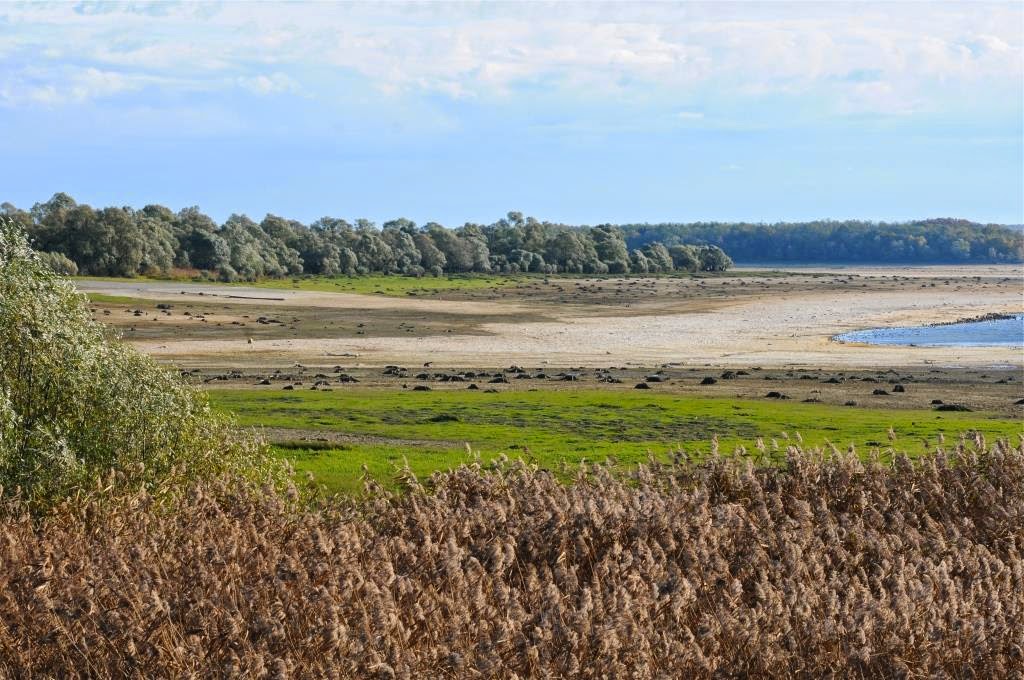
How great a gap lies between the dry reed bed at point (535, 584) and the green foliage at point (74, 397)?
194 centimetres

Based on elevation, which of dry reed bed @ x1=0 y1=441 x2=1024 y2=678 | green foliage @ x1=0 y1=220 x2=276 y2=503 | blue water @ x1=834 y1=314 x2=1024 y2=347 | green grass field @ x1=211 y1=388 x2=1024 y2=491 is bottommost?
blue water @ x1=834 y1=314 x2=1024 y2=347

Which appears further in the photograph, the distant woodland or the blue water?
the distant woodland

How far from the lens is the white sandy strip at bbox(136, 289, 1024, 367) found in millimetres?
67125

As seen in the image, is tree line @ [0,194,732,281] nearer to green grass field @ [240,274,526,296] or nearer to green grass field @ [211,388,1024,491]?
green grass field @ [240,274,526,296]

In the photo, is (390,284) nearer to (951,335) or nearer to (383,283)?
(383,283)

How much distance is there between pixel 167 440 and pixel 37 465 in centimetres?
238

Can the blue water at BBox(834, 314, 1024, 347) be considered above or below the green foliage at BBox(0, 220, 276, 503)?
below

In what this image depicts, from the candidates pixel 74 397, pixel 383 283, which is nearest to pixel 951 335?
pixel 383 283

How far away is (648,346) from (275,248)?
76.8 meters

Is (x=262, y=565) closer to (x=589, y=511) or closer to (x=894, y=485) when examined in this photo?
(x=589, y=511)

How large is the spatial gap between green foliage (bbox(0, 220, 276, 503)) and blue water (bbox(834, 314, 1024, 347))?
2608 inches

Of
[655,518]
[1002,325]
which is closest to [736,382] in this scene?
[655,518]

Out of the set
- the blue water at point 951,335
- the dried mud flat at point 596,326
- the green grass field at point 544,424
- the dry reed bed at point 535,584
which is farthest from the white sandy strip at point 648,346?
the dry reed bed at point 535,584

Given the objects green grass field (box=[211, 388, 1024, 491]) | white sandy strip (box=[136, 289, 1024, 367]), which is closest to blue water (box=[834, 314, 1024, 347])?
white sandy strip (box=[136, 289, 1024, 367])
